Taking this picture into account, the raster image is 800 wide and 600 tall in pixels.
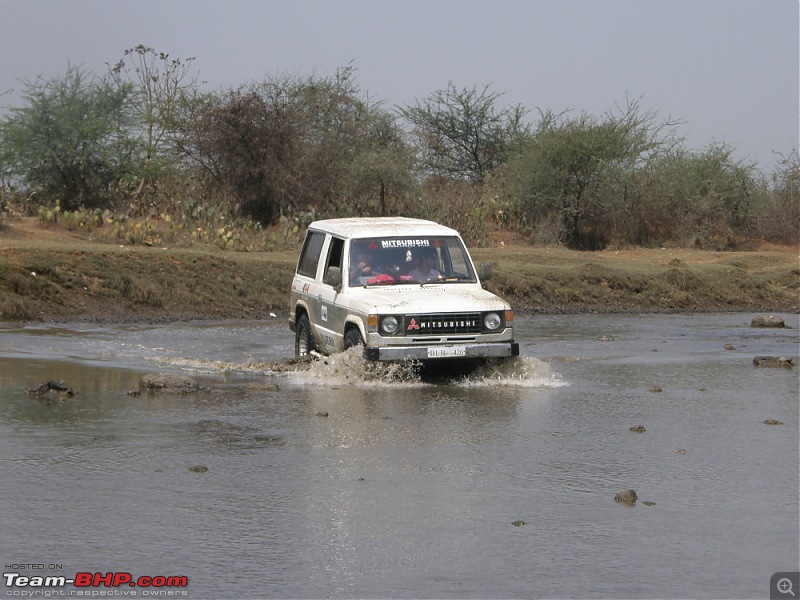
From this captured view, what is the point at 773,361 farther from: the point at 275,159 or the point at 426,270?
the point at 275,159

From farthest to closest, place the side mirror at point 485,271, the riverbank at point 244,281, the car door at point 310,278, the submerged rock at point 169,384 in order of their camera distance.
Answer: the riverbank at point 244,281, the car door at point 310,278, the side mirror at point 485,271, the submerged rock at point 169,384

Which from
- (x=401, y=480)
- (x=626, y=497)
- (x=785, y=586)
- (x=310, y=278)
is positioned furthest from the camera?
(x=310, y=278)

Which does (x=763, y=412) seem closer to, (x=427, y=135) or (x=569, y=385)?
(x=569, y=385)

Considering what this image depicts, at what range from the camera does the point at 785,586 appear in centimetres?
633

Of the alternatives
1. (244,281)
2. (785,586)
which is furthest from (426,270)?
(244,281)

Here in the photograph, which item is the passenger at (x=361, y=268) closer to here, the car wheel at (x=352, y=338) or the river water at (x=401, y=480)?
the car wheel at (x=352, y=338)

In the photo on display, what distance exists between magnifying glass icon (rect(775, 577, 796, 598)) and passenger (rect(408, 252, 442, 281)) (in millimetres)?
8441

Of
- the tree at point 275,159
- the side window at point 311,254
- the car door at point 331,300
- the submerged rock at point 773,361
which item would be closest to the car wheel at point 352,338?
the car door at point 331,300

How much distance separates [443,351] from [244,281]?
11.8m

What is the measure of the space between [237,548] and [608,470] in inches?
130

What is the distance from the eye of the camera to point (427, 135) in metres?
49.9

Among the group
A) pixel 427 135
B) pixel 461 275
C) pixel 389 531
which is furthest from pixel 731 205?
pixel 389 531

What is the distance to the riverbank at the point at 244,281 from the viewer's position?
22016 mm

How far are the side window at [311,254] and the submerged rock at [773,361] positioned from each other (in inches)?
232
